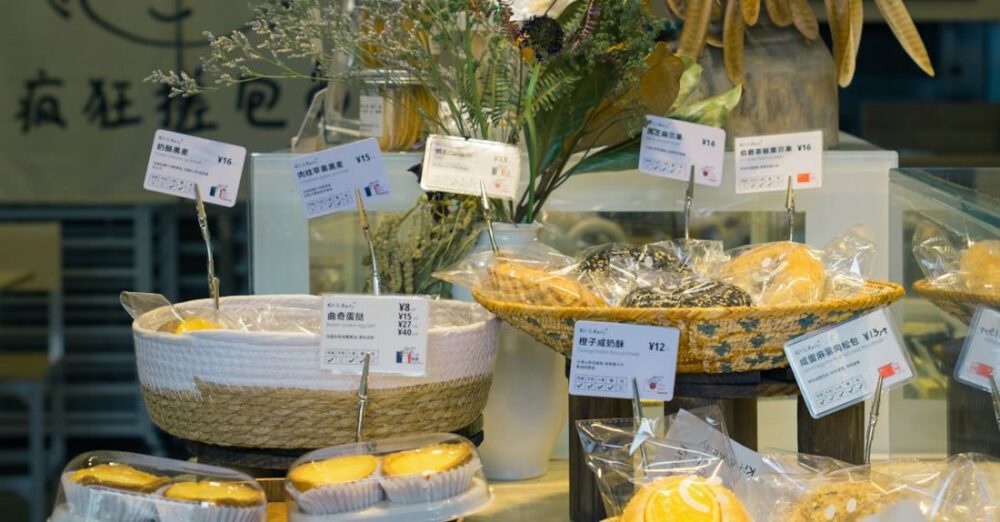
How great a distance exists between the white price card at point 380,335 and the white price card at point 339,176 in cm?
26

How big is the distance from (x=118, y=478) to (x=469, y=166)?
0.58m

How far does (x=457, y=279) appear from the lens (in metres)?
1.49

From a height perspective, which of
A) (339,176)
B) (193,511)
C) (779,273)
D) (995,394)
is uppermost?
(339,176)

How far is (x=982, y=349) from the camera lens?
1.28m

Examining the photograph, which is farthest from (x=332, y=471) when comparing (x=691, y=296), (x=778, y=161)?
(x=778, y=161)

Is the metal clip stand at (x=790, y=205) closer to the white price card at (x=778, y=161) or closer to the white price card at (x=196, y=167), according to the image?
the white price card at (x=778, y=161)

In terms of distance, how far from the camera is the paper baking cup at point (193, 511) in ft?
3.91

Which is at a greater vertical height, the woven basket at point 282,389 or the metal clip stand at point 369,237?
the metal clip stand at point 369,237

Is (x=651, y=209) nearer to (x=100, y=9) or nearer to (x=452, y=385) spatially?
(x=452, y=385)

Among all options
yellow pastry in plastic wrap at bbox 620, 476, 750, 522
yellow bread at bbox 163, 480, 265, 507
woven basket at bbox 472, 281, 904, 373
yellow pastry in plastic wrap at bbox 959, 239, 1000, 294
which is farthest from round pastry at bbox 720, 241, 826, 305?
yellow bread at bbox 163, 480, 265, 507

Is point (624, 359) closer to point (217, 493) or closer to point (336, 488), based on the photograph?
point (336, 488)

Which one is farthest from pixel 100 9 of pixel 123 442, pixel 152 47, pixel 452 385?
Result: pixel 452 385

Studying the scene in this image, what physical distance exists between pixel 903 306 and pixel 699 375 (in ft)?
1.23

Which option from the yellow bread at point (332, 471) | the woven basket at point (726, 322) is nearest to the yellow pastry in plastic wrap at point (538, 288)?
the woven basket at point (726, 322)
